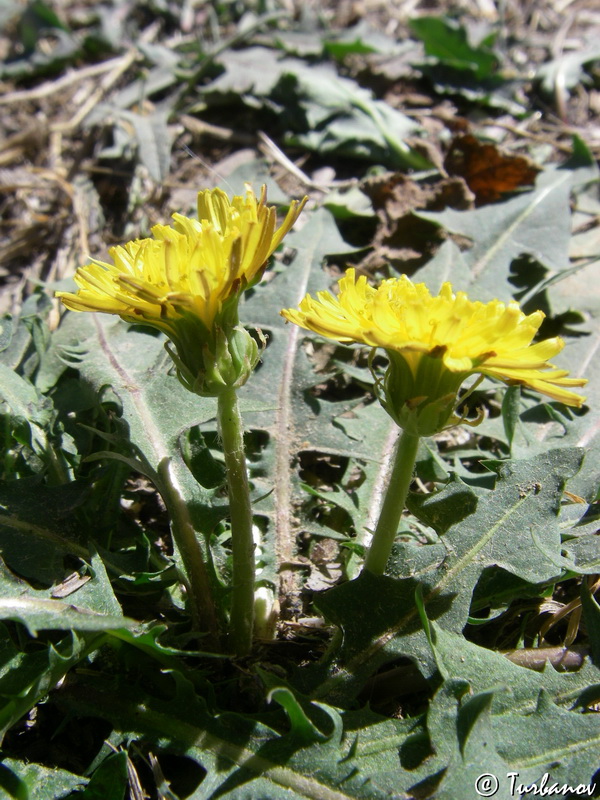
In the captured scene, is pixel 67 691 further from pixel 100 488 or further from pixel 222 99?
pixel 222 99

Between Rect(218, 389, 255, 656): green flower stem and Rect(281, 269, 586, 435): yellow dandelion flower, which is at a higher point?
Rect(281, 269, 586, 435): yellow dandelion flower

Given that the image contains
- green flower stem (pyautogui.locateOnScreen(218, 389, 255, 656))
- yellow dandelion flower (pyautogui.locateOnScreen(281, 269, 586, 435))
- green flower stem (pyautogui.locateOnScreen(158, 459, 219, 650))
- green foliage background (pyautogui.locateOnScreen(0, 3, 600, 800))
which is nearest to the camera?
yellow dandelion flower (pyautogui.locateOnScreen(281, 269, 586, 435))

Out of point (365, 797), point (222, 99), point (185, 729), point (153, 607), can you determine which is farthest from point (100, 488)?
point (222, 99)

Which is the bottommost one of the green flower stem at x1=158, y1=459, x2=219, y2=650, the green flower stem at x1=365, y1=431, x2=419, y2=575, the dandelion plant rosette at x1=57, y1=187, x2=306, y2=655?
the green flower stem at x1=158, y1=459, x2=219, y2=650

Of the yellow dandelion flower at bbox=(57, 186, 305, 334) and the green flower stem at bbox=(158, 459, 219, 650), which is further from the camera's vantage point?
the green flower stem at bbox=(158, 459, 219, 650)

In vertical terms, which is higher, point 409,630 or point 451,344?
point 451,344
